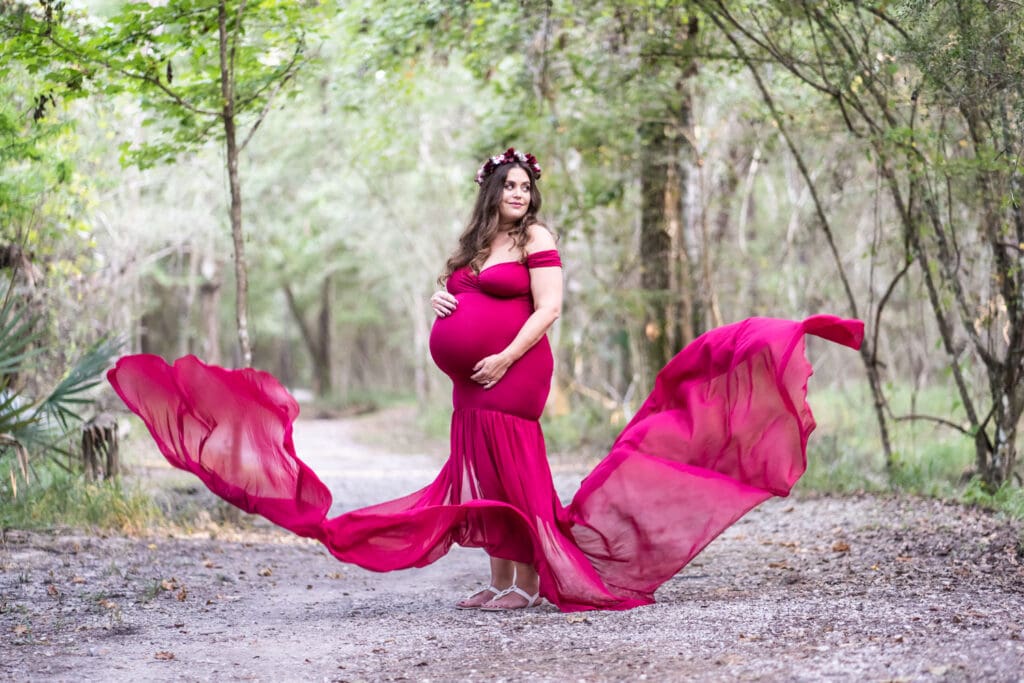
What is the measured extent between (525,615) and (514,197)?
7.28 ft

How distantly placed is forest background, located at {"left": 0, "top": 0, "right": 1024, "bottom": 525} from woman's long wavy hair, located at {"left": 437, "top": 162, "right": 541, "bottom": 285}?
2592 millimetres

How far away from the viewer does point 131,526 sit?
310 inches

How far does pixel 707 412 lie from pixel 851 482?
4.56m

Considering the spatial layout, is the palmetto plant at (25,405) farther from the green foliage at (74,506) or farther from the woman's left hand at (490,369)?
the woman's left hand at (490,369)

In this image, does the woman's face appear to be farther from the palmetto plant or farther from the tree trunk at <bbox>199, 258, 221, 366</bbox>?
the tree trunk at <bbox>199, 258, 221, 366</bbox>

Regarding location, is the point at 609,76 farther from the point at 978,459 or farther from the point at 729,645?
the point at 729,645

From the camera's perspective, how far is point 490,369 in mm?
5422

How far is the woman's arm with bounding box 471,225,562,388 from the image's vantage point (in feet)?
17.7

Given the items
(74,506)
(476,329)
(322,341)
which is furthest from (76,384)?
(322,341)

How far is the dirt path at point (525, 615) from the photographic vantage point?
4098 millimetres

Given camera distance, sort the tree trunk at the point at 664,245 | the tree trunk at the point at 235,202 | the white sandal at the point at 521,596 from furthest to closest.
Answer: the tree trunk at the point at 664,245 < the tree trunk at the point at 235,202 < the white sandal at the point at 521,596

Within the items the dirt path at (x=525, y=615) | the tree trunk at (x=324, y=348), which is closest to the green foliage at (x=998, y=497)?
the dirt path at (x=525, y=615)

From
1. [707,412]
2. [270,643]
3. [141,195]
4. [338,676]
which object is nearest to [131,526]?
[270,643]

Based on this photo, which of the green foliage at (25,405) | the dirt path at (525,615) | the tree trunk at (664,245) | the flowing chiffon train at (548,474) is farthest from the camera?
the tree trunk at (664,245)
